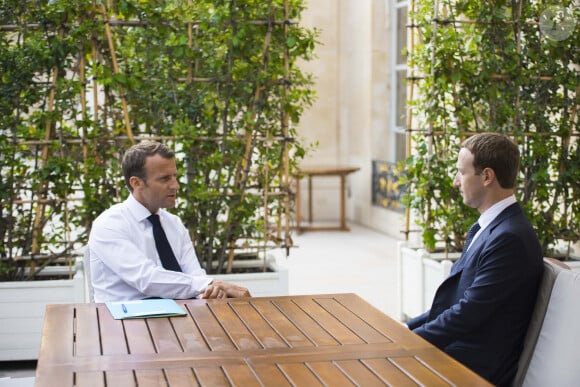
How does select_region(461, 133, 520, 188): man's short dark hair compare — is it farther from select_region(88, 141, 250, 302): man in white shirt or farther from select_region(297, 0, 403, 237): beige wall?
select_region(297, 0, 403, 237): beige wall

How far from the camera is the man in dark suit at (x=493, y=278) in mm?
2957

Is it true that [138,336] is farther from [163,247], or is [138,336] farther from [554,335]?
[554,335]

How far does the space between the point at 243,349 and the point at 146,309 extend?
0.60m

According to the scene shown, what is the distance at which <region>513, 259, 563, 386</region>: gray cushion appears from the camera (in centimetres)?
289

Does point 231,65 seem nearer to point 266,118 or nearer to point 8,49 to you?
point 266,118

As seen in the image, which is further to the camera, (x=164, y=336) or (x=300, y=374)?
(x=164, y=336)

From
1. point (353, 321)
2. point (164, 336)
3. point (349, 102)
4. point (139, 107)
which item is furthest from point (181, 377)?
point (349, 102)

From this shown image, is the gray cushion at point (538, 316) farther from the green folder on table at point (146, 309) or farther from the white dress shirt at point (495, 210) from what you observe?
the green folder on table at point (146, 309)

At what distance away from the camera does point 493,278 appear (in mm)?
2955

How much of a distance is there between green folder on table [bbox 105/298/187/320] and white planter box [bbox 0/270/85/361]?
1959 mm

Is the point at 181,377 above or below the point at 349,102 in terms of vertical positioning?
below

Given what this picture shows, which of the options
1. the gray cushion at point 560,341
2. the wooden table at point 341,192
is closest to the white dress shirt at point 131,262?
the gray cushion at point 560,341

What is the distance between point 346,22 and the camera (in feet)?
39.4

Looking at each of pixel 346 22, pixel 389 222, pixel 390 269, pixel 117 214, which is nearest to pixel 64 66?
pixel 117 214
